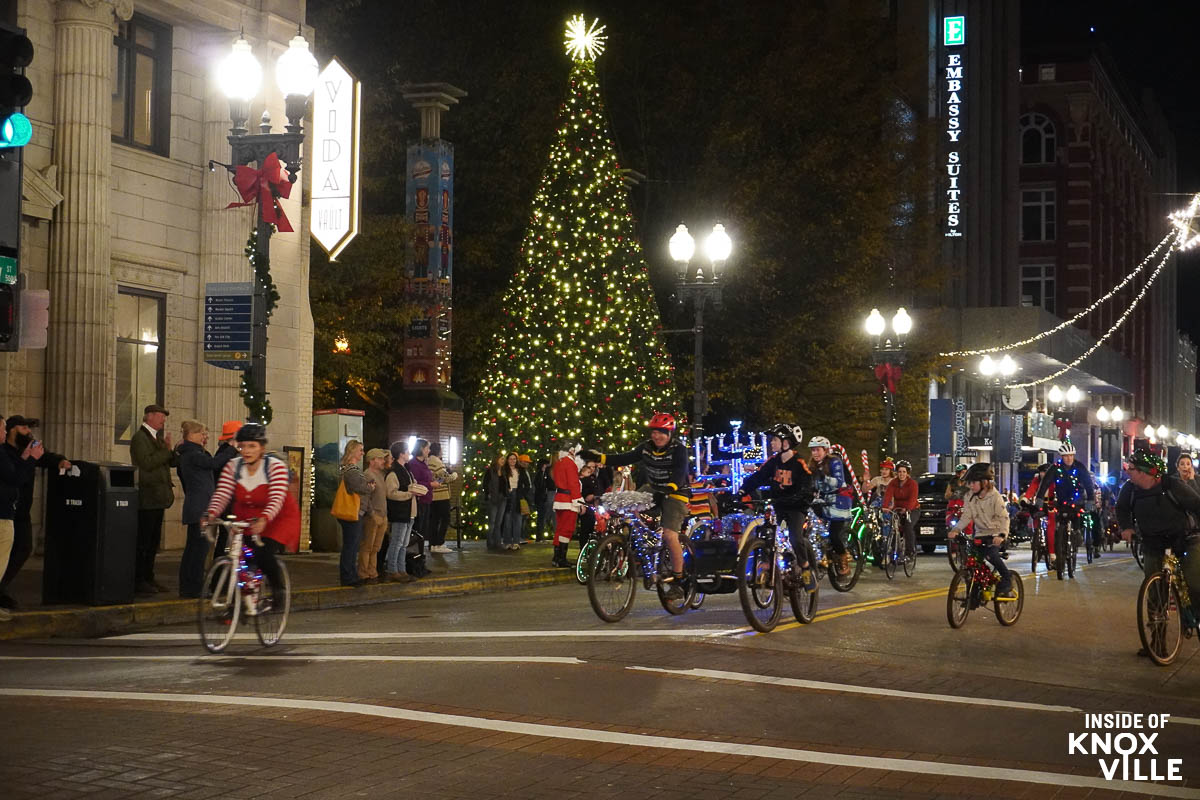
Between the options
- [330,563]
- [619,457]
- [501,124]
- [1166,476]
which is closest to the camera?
[1166,476]

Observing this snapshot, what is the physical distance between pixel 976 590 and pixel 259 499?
7.58m

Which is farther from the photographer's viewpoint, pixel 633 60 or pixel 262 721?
pixel 633 60

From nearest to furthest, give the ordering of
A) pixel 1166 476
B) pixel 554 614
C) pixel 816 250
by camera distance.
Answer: pixel 1166 476 → pixel 554 614 → pixel 816 250

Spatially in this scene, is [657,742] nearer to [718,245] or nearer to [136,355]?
[136,355]

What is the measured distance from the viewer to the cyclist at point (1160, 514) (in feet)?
42.9

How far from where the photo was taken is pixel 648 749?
28.2 ft

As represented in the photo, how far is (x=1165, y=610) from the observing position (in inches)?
524

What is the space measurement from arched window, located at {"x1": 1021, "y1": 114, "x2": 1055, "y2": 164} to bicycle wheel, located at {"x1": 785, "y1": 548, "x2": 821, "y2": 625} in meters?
74.2

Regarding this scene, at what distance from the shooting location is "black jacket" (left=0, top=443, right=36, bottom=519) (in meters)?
13.9

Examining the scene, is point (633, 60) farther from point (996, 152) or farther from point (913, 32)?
point (996, 152)

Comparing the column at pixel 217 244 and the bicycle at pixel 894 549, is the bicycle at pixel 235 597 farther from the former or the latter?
the bicycle at pixel 894 549

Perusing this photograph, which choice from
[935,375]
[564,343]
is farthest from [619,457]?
[935,375]

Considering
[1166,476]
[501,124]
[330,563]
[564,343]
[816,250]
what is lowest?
[330,563]

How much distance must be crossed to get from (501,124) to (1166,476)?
25.9 meters
